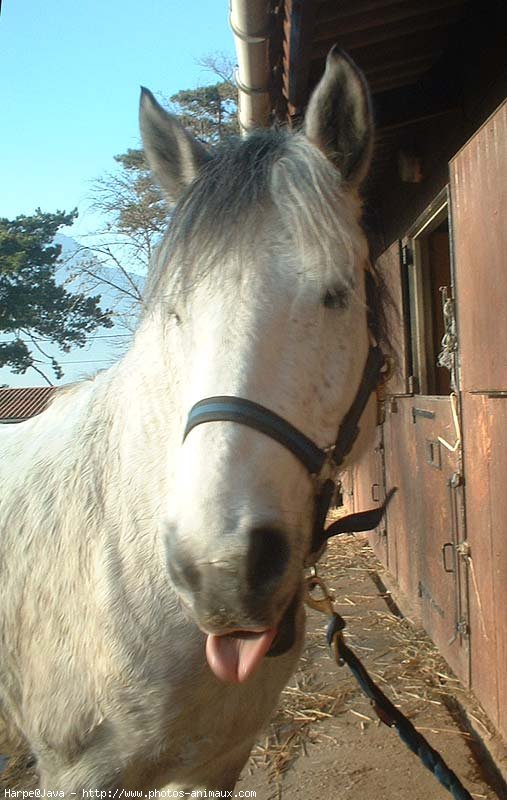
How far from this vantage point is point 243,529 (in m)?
1.08

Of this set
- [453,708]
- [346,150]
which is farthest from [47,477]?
[453,708]

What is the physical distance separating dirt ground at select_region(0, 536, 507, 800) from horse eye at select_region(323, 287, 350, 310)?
2.25 m

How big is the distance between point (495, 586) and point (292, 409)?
1.80 metres

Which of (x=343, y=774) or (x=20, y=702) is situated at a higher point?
(x=20, y=702)

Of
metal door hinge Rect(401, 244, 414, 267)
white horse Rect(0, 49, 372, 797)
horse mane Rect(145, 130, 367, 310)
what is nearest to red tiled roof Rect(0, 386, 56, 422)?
metal door hinge Rect(401, 244, 414, 267)

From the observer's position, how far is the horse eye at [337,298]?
4.54 ft

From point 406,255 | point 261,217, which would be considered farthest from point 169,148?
point 406,255

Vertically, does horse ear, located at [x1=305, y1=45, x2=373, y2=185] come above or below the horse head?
above

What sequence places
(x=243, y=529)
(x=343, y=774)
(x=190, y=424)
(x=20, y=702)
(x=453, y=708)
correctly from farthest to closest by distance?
(x=453, y=708)
(x=343, y=774)
(x=20, y=702)
(x=190, y=424)
(x=243, y=529)

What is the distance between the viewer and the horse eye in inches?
54.4

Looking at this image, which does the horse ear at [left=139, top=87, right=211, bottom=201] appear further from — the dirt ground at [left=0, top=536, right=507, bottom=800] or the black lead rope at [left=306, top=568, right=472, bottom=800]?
the dirt ground at [left=0, top=536, right=507, bottom=800]

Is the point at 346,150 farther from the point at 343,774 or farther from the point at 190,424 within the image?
the point at 343,774

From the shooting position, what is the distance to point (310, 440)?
130cm

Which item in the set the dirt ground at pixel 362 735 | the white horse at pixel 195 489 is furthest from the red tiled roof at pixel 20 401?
the white horse at pixel 195 489
